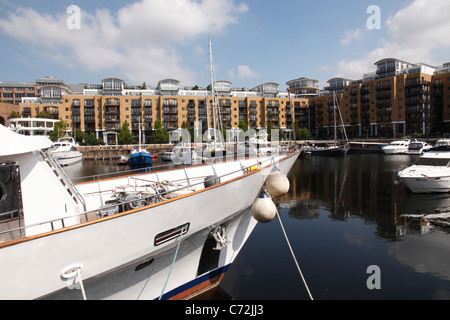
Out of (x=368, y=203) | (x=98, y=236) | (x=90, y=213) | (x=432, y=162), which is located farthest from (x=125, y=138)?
(x=98, y=236)

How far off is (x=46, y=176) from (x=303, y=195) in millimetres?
17338

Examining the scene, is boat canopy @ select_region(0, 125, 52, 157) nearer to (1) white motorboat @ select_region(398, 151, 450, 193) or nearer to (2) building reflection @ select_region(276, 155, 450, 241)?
(2) building reflection @ select_region(276, 155, 450, 241)

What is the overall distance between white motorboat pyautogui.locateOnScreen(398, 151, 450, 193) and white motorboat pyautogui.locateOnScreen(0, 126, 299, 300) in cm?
1572

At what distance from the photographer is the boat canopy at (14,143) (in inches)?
198

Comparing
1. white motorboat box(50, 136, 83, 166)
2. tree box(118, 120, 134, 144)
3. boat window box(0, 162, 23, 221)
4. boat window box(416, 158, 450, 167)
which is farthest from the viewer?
tree box(118, 120, 134, 144)

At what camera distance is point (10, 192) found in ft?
17.8

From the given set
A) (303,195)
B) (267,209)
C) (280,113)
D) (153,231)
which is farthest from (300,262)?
(280,113)

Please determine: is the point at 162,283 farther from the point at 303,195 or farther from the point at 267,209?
the point at 303,195

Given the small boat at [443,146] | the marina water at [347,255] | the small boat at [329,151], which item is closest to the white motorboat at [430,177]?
the marina water at [347,255]

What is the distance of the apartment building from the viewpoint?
74.0 meters

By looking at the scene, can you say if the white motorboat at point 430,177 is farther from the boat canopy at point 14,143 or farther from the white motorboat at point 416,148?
the white motorboat at point 416,148

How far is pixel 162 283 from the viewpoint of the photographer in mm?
6562

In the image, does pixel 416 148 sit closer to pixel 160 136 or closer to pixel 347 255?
pixel 347 255

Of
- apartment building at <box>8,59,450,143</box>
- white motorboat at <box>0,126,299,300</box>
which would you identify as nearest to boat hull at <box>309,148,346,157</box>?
apartment building at <box>8,59,450,143</box>
